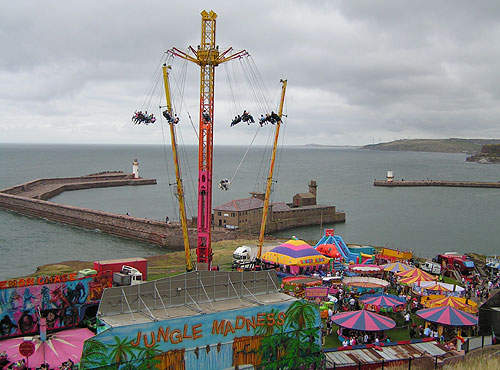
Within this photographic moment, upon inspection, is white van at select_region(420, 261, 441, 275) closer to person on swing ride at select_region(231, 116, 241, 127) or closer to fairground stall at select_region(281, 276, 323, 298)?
fairground stall at select_region(281, 276, 323, 298)

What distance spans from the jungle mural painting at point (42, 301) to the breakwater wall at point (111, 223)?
33526 mm

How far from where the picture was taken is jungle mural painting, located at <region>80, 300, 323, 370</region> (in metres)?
14.0

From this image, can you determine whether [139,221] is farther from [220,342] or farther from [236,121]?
[220,342]

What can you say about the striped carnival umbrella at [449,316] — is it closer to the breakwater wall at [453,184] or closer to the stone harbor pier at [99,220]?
the stone harbor pier at [99,220]

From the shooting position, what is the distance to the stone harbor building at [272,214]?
59.2 m

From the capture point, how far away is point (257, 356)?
16.3 meters

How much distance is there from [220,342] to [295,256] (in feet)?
59.6

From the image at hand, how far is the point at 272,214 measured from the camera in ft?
221

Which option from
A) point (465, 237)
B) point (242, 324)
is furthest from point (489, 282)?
point (465, 237)

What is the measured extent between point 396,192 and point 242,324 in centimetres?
11306

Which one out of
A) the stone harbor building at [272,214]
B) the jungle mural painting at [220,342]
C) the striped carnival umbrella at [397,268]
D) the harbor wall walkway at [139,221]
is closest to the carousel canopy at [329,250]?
the striped carnival umbrella at [397,268]

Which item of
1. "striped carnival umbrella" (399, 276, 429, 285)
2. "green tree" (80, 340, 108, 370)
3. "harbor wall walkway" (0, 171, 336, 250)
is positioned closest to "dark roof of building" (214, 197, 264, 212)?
"harbor wall walkway" (0, 171, 336, 250)

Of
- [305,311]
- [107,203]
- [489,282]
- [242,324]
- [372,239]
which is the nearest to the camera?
[242,324]

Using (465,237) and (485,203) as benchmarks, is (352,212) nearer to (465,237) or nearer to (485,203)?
(465,237)
